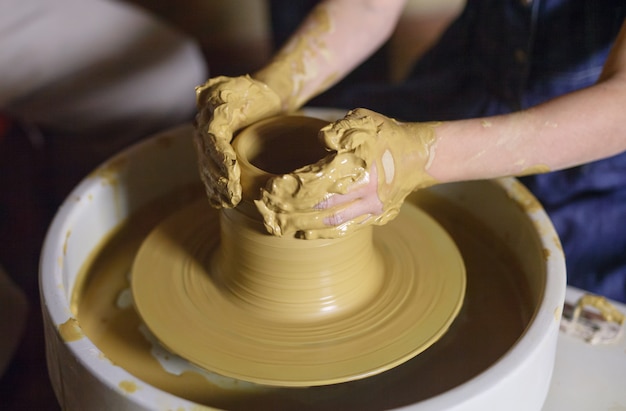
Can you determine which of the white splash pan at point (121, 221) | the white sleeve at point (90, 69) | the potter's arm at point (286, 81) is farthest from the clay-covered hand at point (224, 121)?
the white sleeve at point (90, 69)

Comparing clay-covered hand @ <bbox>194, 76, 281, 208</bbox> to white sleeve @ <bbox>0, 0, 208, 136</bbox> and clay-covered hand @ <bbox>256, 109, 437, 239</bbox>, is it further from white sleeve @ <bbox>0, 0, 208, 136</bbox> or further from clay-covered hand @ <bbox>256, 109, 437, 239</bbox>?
white sleeve @ <bbox>0, 0, 208, 136</bbox>

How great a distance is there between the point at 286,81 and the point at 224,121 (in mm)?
279


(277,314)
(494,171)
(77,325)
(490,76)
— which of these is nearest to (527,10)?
(490,76)

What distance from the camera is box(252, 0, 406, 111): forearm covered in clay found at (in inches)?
58.4

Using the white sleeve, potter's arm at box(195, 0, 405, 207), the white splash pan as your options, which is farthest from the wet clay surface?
the white sleeve

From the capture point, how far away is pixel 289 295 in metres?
1.25

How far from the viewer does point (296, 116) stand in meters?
1.31

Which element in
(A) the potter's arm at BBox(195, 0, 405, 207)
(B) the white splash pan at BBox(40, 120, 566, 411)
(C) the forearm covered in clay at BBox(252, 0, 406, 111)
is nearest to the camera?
(B) the white splash pan at BBox(40, 120, 566, 411)

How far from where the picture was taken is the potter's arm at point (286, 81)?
1184 millimetres

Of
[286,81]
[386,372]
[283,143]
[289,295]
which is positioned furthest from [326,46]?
[386,372]

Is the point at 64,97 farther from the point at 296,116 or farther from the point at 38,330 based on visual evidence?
the point at 296,116

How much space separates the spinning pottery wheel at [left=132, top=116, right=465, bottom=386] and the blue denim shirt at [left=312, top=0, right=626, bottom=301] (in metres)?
0.41

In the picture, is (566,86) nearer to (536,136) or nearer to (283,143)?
(536,136)

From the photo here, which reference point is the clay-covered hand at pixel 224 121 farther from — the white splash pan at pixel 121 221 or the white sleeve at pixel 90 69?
the white sleeve at pixel 90 69
